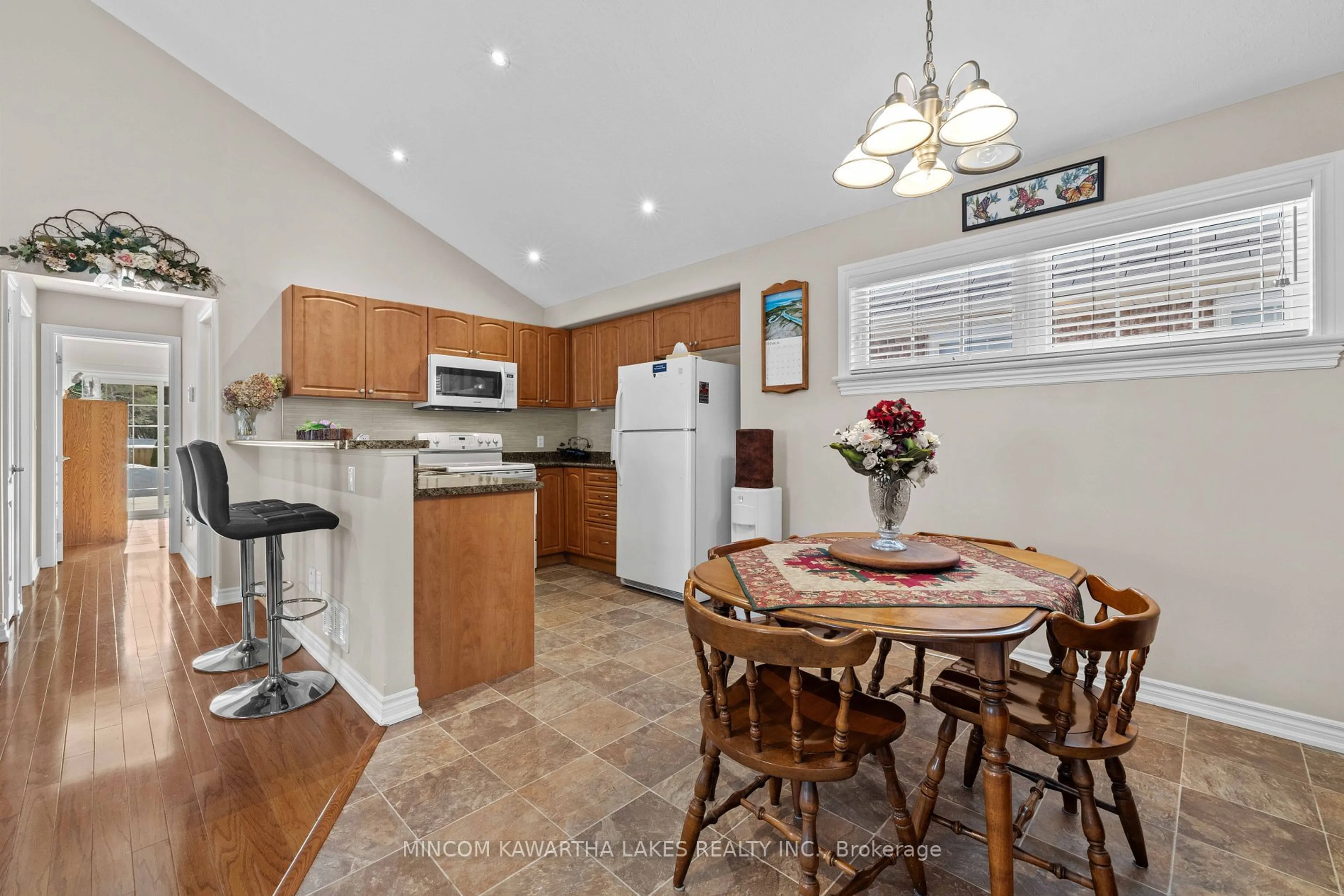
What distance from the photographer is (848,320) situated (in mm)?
3344

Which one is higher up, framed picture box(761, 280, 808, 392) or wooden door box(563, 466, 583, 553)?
framed picture box(761, 280, 808, 392)

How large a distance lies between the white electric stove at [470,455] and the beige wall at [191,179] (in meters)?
1.09

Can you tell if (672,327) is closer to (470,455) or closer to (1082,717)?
(470,455)

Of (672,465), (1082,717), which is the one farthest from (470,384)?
(1082,717)

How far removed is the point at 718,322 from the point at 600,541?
2067 mm

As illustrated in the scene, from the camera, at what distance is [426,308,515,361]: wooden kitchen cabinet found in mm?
4527

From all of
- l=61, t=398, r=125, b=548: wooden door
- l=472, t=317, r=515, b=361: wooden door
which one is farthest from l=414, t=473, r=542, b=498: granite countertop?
l=61, t=398, r=125, b=548: wooden door

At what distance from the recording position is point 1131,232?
2479mm

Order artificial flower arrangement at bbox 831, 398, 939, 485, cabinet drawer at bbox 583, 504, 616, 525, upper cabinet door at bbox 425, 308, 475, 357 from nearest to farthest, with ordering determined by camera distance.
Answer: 1. artificial flower arrangement at bbox 831, 398, 939, 485
2. upper cabinet door at bbox 425, 308, 475, 357
3. cabinet drawer at bbox 583, 504, 616, 525

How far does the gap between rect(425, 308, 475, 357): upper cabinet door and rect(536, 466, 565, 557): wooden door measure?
4.11 feet

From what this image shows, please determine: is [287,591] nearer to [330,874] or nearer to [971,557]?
[330,874]

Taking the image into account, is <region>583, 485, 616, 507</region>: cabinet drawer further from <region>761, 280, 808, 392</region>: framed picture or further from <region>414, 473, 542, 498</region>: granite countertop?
<region>414, 473, 542, 498</region>: granite countertop

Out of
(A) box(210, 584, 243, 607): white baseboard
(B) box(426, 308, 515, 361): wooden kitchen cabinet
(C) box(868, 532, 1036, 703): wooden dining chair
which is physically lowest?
(A) box(210, 584, 243, 607): white baseboard

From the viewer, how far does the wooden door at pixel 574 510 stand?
4.91m
